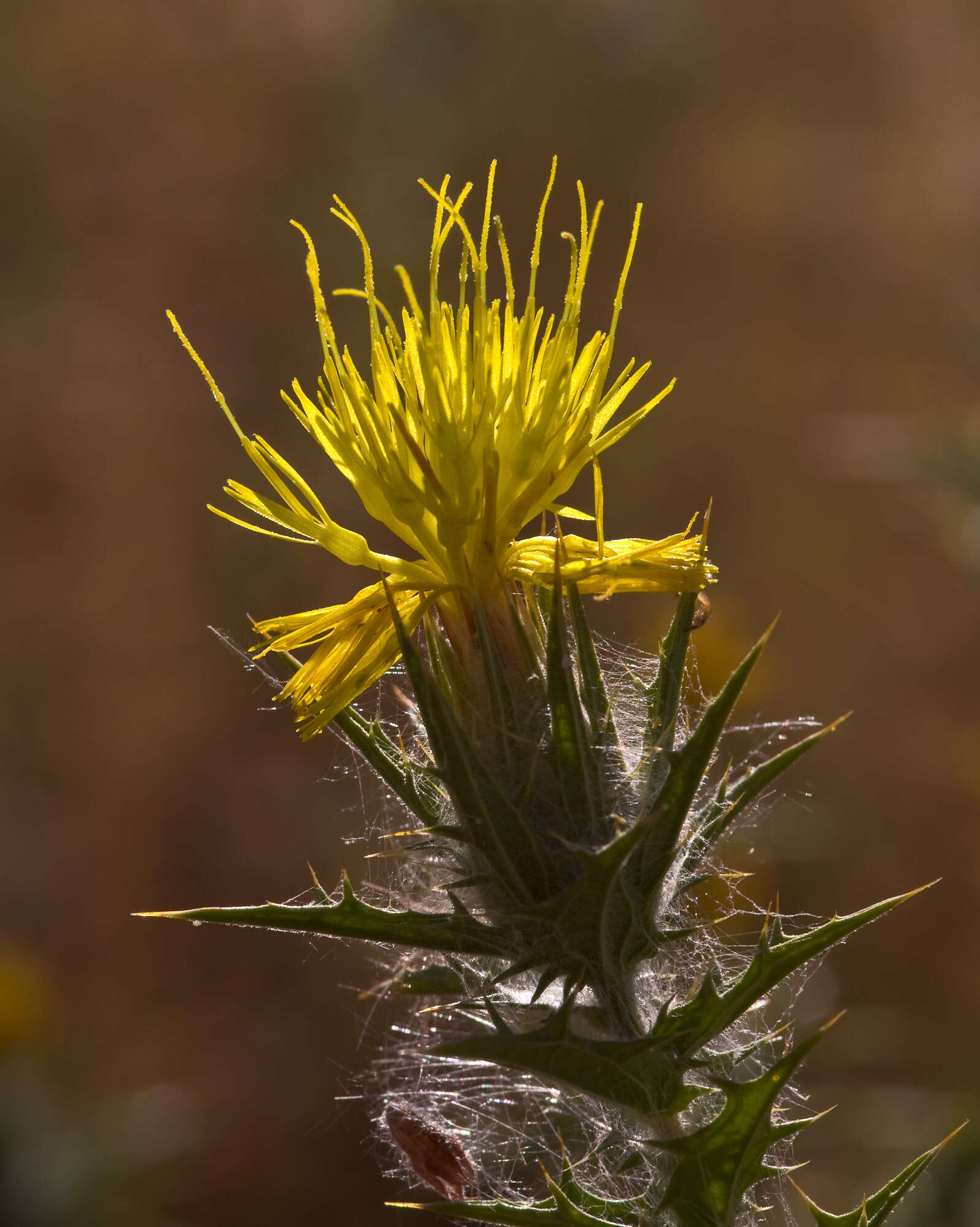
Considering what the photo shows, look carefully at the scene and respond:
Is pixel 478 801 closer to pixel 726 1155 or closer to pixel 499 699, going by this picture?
pixel 499 699

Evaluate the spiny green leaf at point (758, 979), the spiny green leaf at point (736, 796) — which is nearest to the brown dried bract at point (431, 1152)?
the spiny green leaf at point (758, 979)

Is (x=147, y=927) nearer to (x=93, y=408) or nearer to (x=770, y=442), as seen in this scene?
(x=93, y=408)

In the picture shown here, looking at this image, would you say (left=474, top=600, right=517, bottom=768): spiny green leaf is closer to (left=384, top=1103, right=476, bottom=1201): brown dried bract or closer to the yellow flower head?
the yellow flower head

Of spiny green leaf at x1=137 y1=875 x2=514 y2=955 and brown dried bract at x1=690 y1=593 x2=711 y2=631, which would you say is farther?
brown dried bract at x1=690 y1=593 x2=711 y2=631

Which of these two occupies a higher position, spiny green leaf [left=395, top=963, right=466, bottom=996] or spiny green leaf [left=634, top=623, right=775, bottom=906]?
spiny green leaf [left=634, top=623, right=775, bottom=906]

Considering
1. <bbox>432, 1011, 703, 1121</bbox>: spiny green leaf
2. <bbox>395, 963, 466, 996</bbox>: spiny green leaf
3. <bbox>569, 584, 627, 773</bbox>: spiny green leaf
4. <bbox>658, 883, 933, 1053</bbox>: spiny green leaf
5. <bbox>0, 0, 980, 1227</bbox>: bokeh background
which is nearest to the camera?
<bbox>432, 1011, 703, 1121</bbox>: spiny green leaf

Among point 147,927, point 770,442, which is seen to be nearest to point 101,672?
point 147,927

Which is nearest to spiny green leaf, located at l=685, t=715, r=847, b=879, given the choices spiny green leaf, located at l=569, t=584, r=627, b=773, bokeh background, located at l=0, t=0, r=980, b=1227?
spiny green leaf, located at l=569, t=584, r=627, b=773
